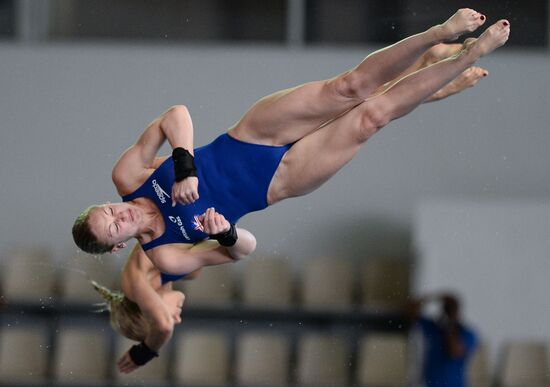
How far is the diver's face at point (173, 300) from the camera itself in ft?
9.77

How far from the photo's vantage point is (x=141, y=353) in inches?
122

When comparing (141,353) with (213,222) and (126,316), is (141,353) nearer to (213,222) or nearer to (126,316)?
(126,316)

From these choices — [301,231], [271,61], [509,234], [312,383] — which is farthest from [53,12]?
[509,234]

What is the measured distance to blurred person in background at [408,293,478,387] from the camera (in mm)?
4156

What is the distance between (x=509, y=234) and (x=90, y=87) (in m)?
1.74

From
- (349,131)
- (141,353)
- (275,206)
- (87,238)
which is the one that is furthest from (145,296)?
(275,206)

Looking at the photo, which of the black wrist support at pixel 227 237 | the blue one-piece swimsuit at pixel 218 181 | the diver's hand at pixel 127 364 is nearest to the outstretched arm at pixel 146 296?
the diver's hand at pixel 127 364

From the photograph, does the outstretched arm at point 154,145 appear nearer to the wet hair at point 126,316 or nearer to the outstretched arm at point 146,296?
the outstretched arm at point 146,296

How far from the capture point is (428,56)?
266 cm

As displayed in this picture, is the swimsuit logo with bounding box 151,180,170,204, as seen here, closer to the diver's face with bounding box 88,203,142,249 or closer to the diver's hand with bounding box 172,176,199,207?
the diver's face with bounding box 88,203,142,249

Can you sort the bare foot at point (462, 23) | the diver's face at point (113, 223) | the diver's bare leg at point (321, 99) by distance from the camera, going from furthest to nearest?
1. the diver's face at point (113, 223)
2. the diver's bare leg at point (321, 99)
3. the bare foot at point (462, 23)

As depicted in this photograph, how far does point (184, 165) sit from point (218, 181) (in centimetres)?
21

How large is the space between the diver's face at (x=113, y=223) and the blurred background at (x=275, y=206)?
3.16 ft

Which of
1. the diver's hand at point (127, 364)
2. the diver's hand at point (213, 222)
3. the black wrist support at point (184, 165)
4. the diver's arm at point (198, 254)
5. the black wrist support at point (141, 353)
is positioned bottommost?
the diver's hand at point (127, 364)
